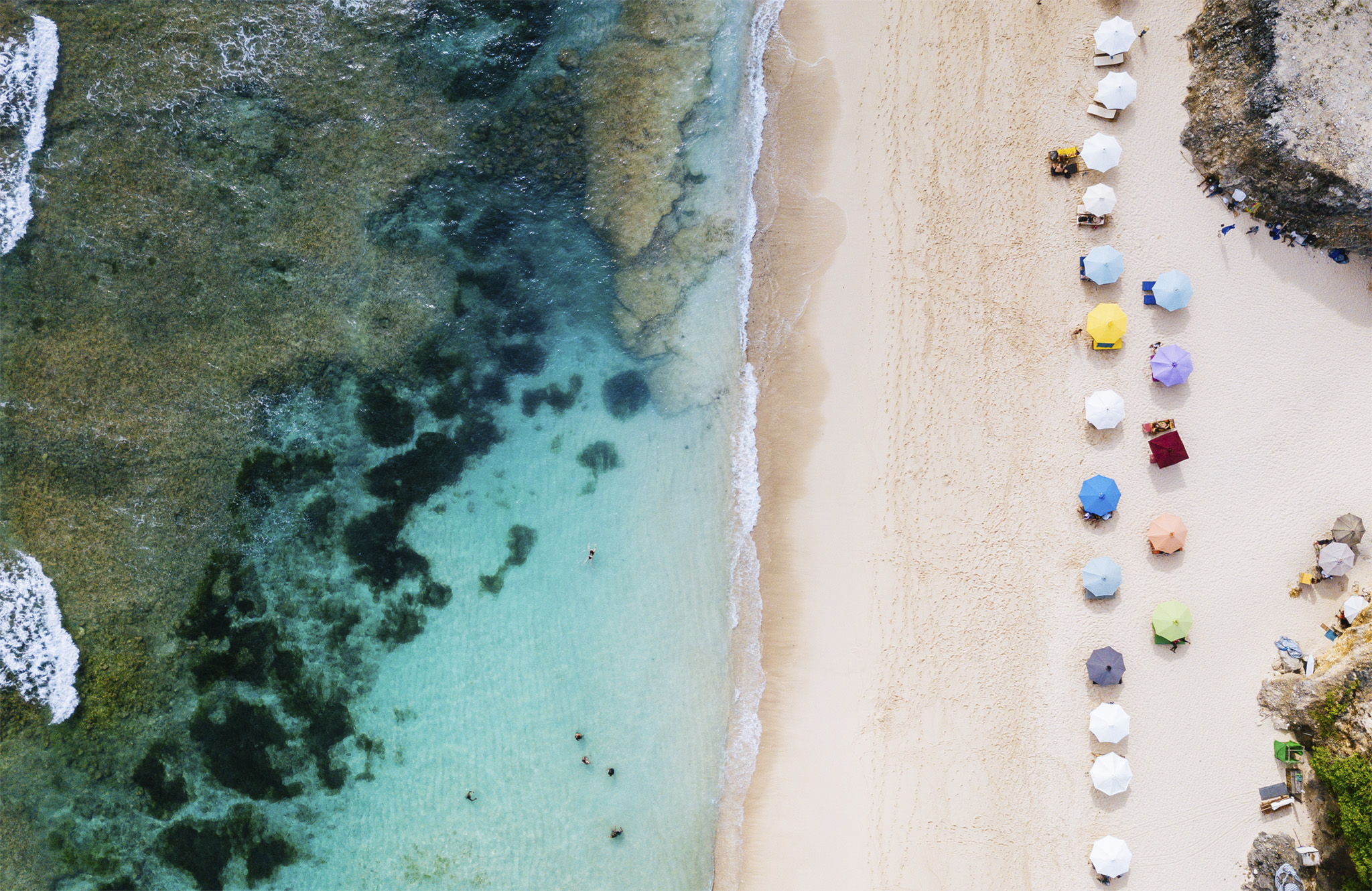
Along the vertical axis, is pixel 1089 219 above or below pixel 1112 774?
above

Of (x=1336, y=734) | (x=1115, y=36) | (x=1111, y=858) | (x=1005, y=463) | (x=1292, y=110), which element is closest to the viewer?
(x=1336, y=734)

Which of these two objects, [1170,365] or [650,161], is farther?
[650,161]

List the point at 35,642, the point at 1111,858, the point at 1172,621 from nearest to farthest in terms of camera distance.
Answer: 1. the point at 1111,858
2. the point at 1172,621
3. the point at 35,642

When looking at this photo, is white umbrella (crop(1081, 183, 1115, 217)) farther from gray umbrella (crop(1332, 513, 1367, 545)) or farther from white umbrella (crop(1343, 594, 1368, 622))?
white umbrella (crop(1343, 594, 1368, 622))

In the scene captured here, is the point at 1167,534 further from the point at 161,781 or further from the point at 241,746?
the point at 161,781

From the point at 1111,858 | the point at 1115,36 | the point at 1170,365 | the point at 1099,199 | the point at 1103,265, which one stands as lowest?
the point at 1111,858

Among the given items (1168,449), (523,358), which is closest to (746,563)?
(523,358)
